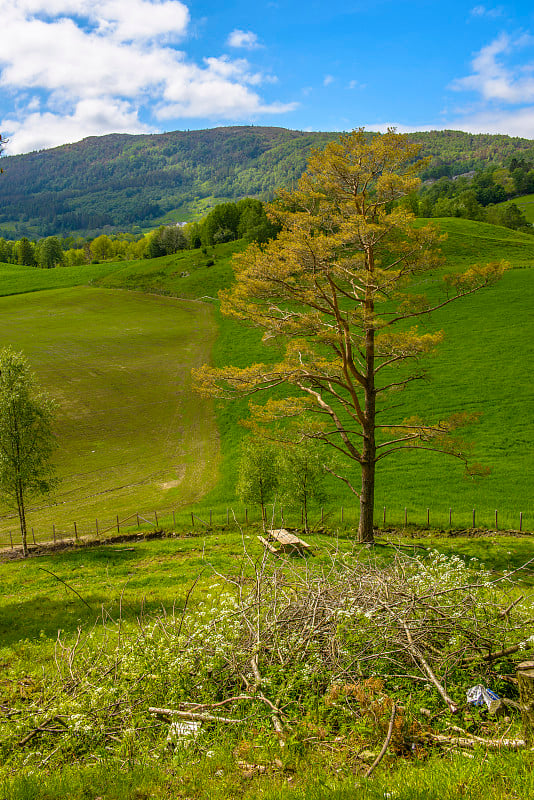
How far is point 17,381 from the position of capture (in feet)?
77.2

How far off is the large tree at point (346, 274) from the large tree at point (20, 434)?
416 inches

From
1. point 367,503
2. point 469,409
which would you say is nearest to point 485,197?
→ point 469,409

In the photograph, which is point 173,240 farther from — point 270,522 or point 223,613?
point 223,613

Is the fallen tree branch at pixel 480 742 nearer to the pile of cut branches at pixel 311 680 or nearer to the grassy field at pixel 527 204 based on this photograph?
the pile of cut branches at pixel 311 680

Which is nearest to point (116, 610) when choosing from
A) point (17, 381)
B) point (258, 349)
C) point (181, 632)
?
point (181, 632)

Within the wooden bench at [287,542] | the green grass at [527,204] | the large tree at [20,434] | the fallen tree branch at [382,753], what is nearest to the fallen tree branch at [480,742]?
the fallen tree branch at [382,753]

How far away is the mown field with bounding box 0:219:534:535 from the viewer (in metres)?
27.8

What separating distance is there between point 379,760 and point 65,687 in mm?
4507

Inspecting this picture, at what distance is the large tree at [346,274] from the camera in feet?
51.6

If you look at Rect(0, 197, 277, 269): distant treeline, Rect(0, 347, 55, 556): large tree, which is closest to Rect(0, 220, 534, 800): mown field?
Rect(0, 347, 55, 556): large tree

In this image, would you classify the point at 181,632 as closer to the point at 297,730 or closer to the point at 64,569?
the point at 297,730

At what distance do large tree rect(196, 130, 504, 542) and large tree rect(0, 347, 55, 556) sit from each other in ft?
34.7

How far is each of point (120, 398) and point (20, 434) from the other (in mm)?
23038

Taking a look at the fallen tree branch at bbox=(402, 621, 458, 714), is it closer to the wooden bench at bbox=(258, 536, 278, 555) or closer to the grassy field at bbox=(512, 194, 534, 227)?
the wooden bench at bbox=(258, 536, 278, 555)
